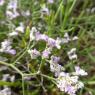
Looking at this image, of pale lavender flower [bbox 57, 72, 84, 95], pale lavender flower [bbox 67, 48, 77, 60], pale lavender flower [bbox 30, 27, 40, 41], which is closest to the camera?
pale lavender flower [bbox 57, 72, 84, 95]

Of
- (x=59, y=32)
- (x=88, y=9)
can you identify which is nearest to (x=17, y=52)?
(x=59, y=32)

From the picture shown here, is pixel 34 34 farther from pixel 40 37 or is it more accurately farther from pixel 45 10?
pixel 45 10

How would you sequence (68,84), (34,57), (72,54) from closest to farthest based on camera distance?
1. (68,84)
2. (34,57)
3. (72,54)

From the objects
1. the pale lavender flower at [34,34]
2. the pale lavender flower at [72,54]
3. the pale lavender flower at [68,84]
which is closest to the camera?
the pale lavender flower at [68,84]

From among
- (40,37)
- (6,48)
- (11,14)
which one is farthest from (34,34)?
(11,14)

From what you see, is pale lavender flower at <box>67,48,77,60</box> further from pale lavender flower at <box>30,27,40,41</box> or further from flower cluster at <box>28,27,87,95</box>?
pale lavender flower at <box>30,27,40,41</box>

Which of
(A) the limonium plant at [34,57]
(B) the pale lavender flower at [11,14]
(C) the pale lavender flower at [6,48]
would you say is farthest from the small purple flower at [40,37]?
(B) the pale lavender flower at [11,14]

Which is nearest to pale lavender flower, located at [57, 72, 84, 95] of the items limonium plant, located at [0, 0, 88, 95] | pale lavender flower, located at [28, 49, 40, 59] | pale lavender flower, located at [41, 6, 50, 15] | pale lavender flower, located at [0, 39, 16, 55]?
limonium plant, located at [0, 0, 88, 95]

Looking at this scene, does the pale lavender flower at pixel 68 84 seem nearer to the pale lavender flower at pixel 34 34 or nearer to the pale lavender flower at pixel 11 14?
the pale lavender flower at pixel 34 34
